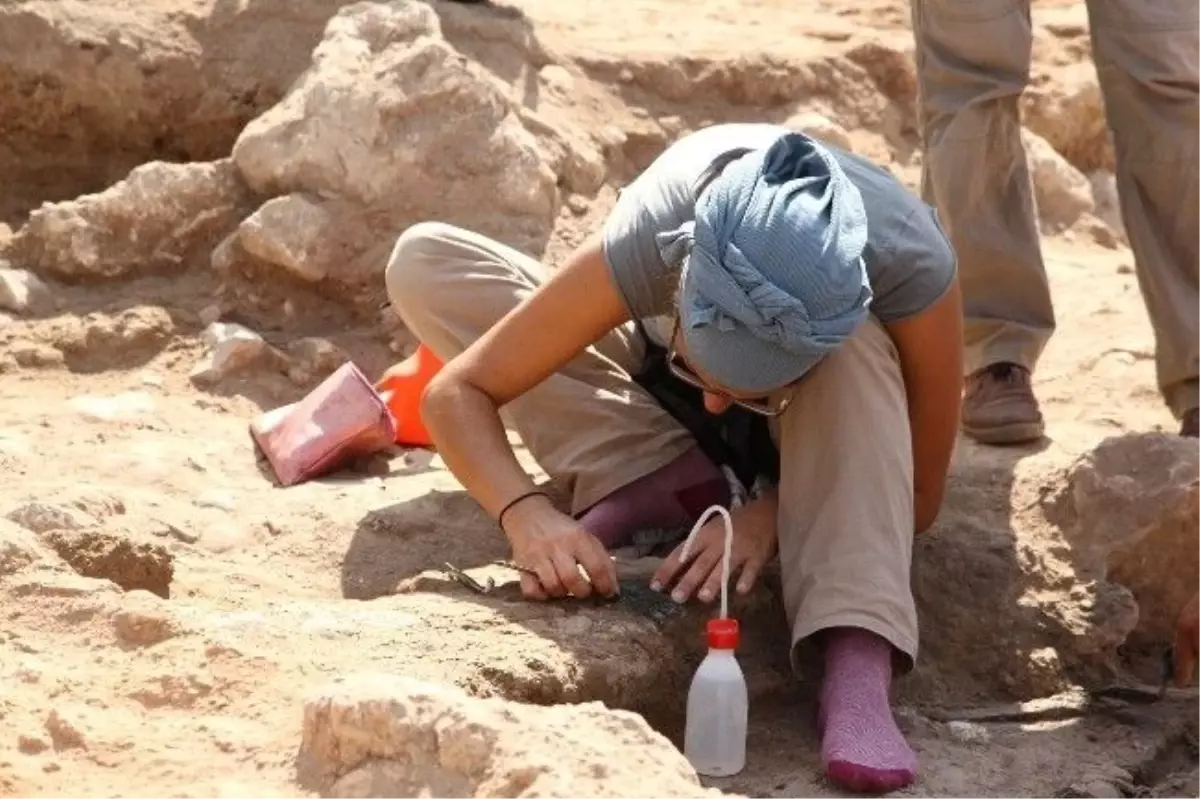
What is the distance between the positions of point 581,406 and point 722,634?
26.5 inches

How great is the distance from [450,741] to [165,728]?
42 centimetres

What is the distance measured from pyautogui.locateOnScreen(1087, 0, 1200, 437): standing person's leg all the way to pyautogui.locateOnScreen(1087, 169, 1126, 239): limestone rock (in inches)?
64.7

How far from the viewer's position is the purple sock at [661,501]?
3006 mm

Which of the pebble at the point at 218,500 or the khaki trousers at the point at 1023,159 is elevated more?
the khaki trousers at the point at 1023,159

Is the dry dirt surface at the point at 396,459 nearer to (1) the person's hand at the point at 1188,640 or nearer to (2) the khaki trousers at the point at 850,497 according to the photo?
(1) the person's hand at the point at 1188,640

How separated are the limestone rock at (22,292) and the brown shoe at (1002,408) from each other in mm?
1950

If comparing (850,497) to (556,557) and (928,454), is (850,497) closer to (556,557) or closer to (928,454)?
(928,454)

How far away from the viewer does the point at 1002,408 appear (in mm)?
3510

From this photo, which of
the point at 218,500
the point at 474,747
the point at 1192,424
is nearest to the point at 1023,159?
the point at 1192,424

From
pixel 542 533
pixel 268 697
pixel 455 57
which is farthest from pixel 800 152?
pixel 455 57

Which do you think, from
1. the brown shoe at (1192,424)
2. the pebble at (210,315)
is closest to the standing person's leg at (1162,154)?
the brown shoe at (1192,424)

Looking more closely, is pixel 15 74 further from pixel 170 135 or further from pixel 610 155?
pixel 610 155

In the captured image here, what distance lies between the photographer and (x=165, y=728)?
2.26 meters

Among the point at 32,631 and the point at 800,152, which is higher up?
the point at 800,152
